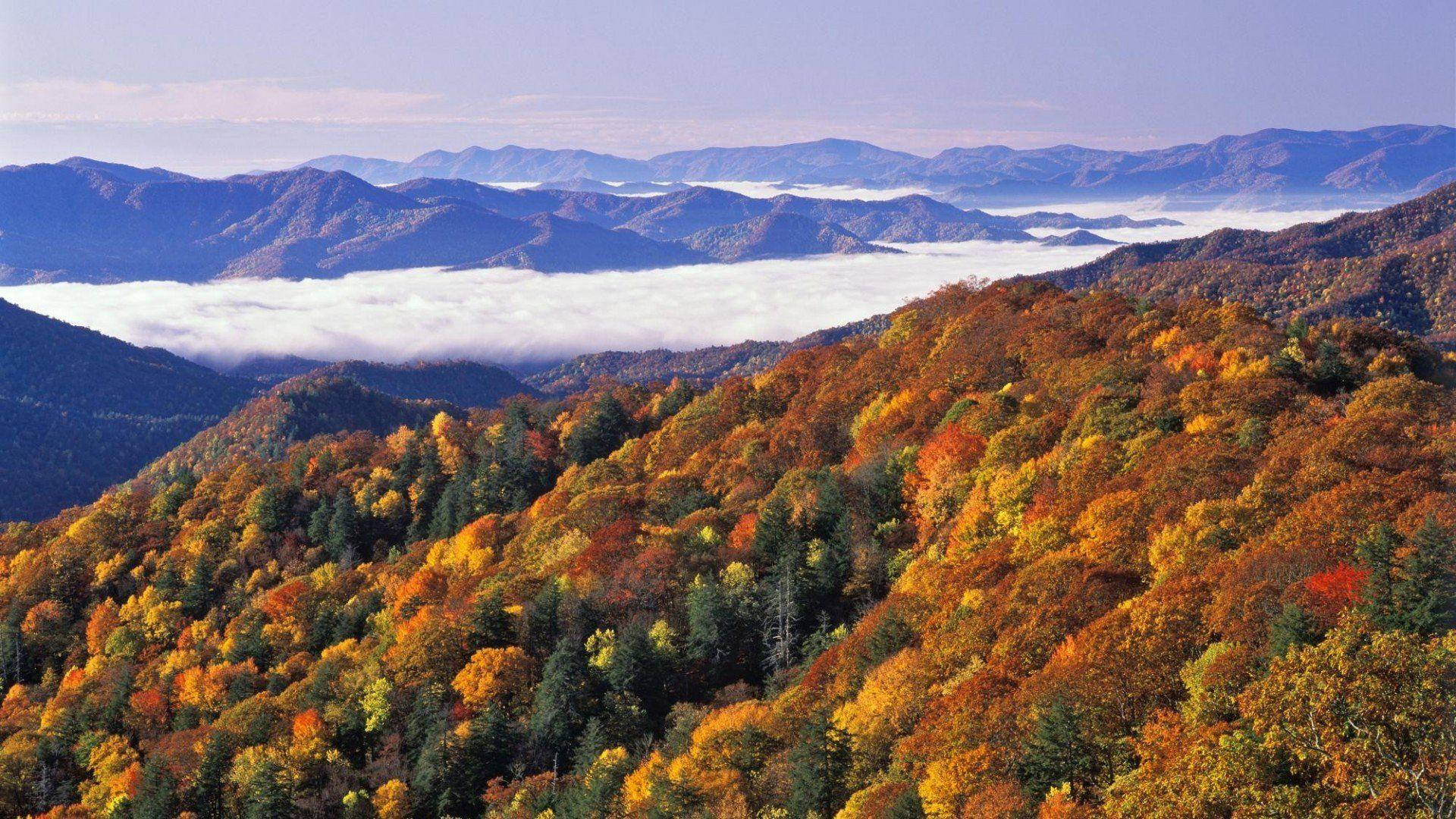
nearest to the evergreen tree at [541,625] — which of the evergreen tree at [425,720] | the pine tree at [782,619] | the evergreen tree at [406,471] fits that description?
the evergreen tree at [425,720]

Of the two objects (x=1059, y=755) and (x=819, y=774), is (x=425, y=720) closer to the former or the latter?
(x=819, y=774)

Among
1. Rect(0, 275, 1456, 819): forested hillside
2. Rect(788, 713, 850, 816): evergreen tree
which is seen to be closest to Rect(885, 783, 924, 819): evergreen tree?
Rect(0, 275, 1456, 819): forested hillside

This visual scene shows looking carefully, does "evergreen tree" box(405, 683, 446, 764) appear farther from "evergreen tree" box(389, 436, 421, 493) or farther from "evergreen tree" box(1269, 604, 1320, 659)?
"evergreen tree" box(389, 436, 421, 493)

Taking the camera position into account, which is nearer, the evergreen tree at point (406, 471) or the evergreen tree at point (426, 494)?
the evergreen tree at point (426, 494)

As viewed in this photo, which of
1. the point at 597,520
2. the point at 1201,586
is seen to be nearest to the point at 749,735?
the point at 1201,586

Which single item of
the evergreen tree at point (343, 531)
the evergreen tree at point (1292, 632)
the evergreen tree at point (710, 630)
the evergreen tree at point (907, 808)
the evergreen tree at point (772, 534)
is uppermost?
the evergreen tree at point (1292, 632)

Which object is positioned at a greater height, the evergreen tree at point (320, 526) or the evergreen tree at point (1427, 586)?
the evergreen tree at point (1427, 586)

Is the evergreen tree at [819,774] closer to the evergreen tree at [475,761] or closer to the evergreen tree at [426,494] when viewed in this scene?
the evergreen tree at [475,761]
